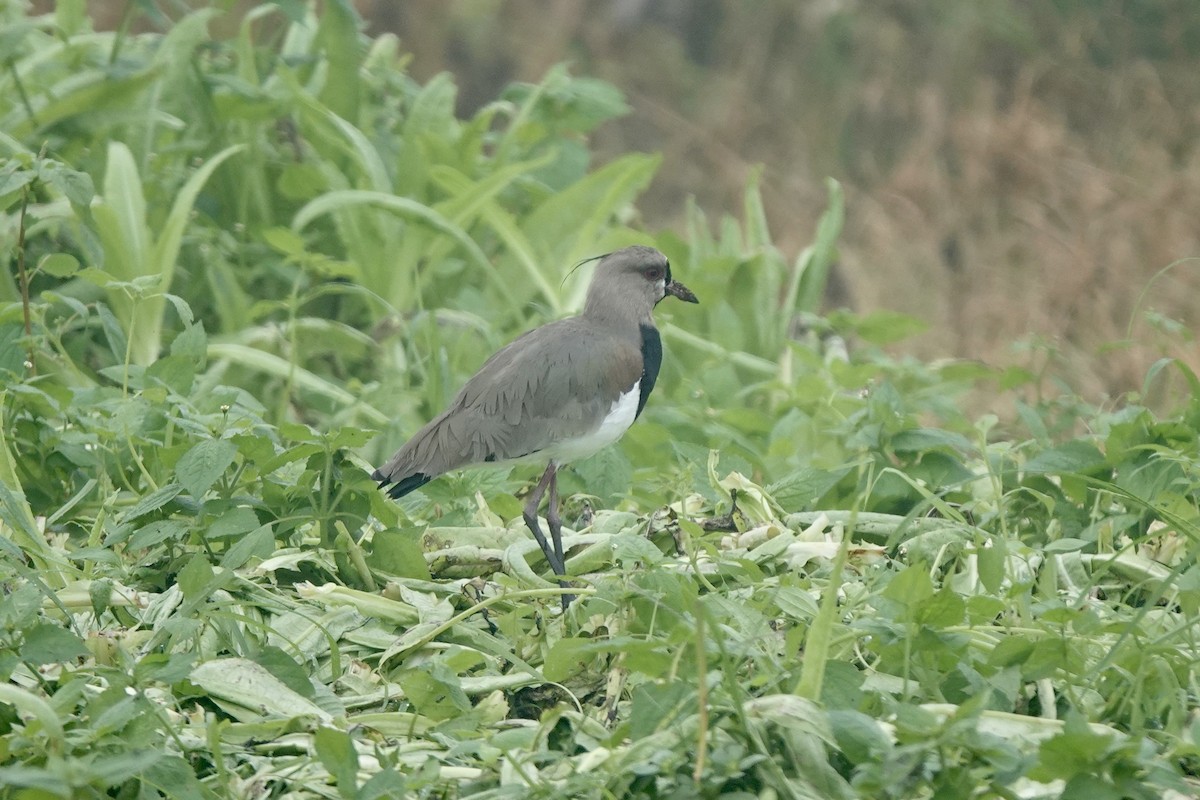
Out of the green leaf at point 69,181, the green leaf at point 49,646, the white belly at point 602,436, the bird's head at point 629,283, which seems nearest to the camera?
the green leaf at point 49,646

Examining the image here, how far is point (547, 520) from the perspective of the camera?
3.04 meters

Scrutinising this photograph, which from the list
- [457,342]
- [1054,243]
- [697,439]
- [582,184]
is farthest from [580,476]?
[1054,243]

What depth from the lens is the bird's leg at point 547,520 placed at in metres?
2.75

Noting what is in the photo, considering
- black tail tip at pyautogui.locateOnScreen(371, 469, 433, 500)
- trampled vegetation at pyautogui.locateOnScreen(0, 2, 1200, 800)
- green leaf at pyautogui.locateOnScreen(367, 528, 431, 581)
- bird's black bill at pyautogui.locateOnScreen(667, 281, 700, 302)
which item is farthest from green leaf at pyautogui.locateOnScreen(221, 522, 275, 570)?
bird's black bill at pyautogui.locateOnScreen(667, 281, 700, 302)

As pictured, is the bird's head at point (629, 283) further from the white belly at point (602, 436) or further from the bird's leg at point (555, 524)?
the bird's leg at point (555, 524)

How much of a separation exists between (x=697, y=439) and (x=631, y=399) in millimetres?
853

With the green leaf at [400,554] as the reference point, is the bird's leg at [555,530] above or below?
below

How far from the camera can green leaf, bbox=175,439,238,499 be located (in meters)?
2.52

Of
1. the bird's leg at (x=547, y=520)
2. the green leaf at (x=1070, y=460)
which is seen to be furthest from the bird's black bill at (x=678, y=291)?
the green leaf at (x=1070, y=460)

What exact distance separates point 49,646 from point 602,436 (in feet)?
4.30

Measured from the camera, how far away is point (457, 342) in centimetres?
452

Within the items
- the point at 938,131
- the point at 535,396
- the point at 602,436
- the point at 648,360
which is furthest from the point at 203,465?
the point at 938,131

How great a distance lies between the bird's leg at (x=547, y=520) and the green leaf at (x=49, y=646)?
0.87 m

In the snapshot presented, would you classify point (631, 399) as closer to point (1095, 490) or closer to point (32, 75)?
point (1095, 490)
